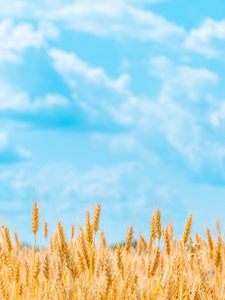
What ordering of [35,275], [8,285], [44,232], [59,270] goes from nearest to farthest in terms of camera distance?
[59,270], [35,275], [8,285], [44,232]

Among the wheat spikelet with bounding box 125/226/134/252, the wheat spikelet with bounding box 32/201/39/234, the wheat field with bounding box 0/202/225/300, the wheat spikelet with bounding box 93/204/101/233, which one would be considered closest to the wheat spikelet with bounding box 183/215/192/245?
the wheat field with bounding box 0/202/225/300

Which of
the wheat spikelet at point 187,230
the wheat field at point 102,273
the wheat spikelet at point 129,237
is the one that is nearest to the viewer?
the wheat field at point 102,273

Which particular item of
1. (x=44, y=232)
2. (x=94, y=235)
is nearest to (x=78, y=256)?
(x=94, y=235)

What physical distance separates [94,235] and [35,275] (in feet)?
1.96

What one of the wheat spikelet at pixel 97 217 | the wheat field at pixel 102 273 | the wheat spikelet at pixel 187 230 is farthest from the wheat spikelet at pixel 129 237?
the wheat spikelet at pixel 187 230

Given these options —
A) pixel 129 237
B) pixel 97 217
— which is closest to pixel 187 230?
pixel 129 237

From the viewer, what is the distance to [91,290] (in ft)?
14.5

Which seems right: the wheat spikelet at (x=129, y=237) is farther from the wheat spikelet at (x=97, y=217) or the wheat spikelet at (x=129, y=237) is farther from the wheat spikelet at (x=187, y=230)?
the wheat spikelet at (x=187, y=230)

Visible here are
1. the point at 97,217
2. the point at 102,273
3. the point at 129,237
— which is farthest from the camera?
A: the point at 129,237

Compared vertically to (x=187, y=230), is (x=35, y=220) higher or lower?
higher

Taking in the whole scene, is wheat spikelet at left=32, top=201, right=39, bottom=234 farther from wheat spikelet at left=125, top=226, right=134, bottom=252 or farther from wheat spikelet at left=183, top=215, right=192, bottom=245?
wheat spikelet at left=183, top=215, right=192, bottom=245

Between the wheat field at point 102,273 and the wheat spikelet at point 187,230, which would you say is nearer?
the wheat field at point 102,273

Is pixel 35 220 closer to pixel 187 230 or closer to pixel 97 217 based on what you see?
pixel 97 217

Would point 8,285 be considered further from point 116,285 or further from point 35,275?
point 116,285
